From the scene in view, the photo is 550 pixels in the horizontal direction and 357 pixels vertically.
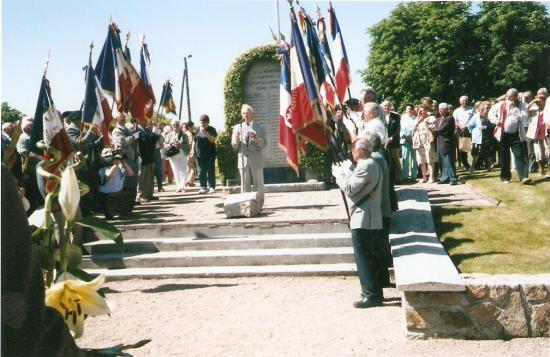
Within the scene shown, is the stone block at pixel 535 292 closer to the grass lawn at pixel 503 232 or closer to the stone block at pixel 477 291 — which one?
the stone block at pixel 477 291

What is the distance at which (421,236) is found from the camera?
7855 millimetres

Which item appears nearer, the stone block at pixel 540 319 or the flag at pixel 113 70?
the stone block at pixel 540 319

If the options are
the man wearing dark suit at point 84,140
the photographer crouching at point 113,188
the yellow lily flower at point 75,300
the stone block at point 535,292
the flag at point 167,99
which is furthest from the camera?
the flag at point 167,99

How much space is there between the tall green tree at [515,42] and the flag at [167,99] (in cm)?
1491

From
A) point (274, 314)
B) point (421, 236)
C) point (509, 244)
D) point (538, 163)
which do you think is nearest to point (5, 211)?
point (274, 314)

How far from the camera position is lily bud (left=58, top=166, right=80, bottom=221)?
55.4 inches

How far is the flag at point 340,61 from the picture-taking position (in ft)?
37.2

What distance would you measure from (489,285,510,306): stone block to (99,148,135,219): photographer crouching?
736 centimetres

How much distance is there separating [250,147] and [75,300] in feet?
34.2

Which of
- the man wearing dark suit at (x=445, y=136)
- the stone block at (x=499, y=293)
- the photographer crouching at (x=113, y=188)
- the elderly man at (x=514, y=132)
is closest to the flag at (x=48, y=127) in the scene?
the photographer crouching at (x=113, y=188)

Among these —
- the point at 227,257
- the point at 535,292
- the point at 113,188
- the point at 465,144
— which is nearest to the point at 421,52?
the point at 465,144

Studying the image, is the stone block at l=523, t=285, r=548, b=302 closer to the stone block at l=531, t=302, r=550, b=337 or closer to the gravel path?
the stone block at l=531, t=302, r=550, b=337

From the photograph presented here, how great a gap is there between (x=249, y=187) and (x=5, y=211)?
10908mm

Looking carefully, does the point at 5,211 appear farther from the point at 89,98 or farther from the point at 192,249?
the point at 89,98
